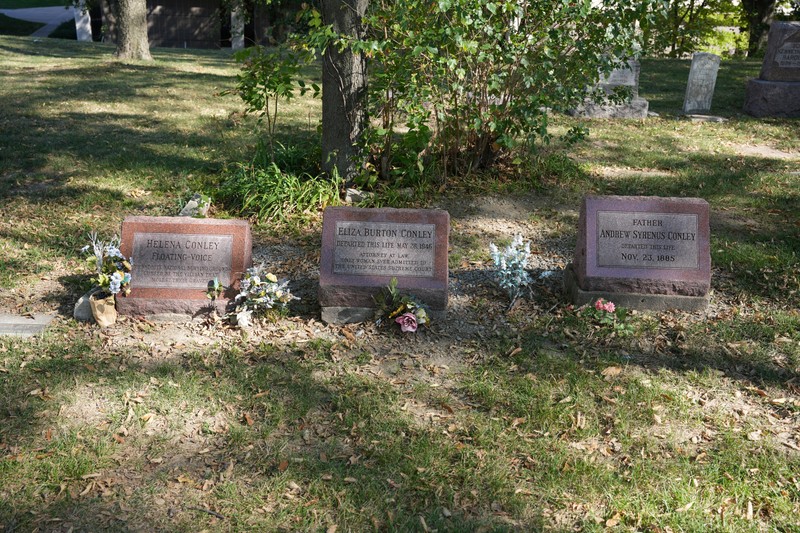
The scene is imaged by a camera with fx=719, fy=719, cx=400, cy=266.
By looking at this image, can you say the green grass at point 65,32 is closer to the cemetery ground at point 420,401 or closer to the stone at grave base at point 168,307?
the cemetery ground at point 420,401

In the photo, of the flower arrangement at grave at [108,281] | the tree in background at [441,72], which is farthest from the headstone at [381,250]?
the tree in background at [441,72]

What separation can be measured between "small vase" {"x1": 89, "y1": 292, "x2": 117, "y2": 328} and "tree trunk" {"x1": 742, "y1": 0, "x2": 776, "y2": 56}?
881 inches

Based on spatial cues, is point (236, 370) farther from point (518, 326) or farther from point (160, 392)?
point (518, 326)

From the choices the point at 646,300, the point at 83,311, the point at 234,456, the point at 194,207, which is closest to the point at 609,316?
the point at 646,300

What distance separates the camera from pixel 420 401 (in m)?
4.30

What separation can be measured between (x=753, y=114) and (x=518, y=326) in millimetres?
9595

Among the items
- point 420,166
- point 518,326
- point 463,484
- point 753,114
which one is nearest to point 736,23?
point 753,114

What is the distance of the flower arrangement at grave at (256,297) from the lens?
4996 mm

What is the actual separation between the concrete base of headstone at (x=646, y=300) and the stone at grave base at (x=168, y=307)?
8.53ft

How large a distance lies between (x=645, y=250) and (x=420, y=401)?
2.10 meters

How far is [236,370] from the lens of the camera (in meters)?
4.53

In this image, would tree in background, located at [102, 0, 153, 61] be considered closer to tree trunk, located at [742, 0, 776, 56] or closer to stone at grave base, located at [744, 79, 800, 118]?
stone at grave base, located at [744, 79, 800, 118]

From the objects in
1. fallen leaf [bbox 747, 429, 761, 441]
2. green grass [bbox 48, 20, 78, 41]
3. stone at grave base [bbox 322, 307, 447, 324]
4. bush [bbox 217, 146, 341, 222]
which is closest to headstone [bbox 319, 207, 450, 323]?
stone at grave base [bbox 322, 307, 447, 324]

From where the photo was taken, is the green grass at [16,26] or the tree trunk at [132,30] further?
the green grass at [16,26]
